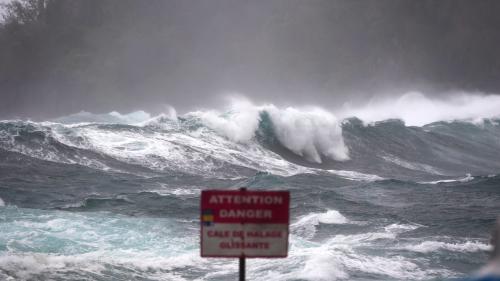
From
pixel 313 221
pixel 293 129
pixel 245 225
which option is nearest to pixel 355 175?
pixel 293 129

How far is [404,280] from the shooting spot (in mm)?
9797

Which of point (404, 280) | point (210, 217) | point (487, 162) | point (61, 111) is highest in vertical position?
point (61, 111)

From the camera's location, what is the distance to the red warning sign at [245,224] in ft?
12.4

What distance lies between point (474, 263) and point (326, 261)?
267cm

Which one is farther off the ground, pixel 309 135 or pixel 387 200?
pixel 309 135


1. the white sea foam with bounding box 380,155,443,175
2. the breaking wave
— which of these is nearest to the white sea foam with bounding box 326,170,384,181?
the breaking wave

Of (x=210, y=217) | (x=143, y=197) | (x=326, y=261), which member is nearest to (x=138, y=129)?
(x=143, y=197)

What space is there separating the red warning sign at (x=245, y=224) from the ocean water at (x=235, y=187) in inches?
243

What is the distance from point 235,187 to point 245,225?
15722 millimetres

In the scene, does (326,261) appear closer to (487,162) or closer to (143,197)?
(143,197)

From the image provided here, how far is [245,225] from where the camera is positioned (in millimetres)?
3812

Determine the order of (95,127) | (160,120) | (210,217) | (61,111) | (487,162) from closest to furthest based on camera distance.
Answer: (210,217) < (95,127) < (160,120) < (487,162) < (61,111)

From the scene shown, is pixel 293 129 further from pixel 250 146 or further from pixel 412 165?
pixel 412 165

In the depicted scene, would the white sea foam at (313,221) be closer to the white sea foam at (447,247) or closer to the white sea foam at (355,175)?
the white sea foam at (447,247)
